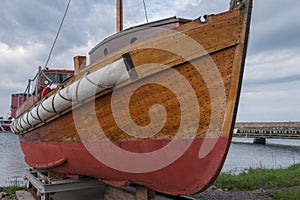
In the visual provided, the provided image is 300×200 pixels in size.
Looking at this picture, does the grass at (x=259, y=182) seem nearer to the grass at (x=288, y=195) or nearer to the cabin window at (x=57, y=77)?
the grass at (x=288, y=195)

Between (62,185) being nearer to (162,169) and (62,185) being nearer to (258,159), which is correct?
(162,169)

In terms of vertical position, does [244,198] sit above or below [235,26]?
below

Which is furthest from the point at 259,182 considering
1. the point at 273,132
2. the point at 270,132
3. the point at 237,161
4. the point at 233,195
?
the point at 270,132

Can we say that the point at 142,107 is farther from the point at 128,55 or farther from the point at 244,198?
the point at 244,198

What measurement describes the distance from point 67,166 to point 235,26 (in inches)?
159

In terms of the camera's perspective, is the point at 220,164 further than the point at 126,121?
No

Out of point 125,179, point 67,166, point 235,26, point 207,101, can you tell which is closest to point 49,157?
point 67,166

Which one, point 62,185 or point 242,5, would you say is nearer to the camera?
point 242,5

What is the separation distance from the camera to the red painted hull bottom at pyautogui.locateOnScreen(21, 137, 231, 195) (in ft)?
12.0

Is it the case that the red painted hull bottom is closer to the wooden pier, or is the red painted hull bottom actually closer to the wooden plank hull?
the wooden plank hull

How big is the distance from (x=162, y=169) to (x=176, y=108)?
876mm

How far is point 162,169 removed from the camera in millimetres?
4137

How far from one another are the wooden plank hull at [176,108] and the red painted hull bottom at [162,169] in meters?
0.01

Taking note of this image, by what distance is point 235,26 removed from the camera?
3.66 m
